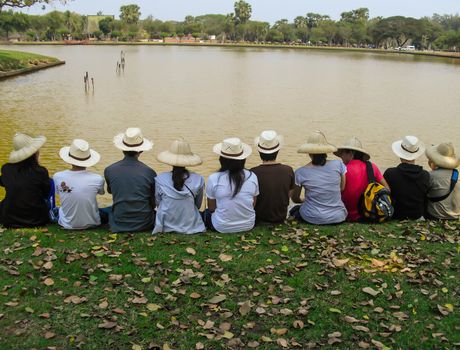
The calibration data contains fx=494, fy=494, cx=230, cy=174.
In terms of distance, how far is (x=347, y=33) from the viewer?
131 metres

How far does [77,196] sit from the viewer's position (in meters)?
5.59

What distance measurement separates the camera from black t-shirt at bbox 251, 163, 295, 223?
A: 5.80m

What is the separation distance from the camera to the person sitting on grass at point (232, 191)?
18.0ft

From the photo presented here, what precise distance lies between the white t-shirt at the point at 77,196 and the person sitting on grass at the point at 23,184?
0.21 meters

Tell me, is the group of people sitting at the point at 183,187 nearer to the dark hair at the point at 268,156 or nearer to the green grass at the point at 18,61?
the dark hair at the point at 268,156

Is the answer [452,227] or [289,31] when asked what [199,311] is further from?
[289,31]

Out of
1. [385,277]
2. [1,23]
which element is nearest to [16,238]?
[385,277]

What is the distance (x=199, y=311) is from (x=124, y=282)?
2.69ft

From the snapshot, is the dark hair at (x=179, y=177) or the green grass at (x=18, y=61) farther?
the green grass at (x=18, y=61)

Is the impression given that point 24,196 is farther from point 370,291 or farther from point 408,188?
point 408,188

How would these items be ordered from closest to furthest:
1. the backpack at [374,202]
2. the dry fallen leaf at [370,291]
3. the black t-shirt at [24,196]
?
the dry fallen leaf at [370,291]
the black t-shirt at [24,196]
the backpack at [374,202]

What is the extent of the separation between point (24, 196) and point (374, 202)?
414 cm

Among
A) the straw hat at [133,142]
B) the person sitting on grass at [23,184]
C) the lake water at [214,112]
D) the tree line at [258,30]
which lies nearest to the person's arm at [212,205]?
the straw hat at [133,142]

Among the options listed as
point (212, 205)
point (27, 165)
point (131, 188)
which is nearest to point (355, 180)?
point (212, 205)
